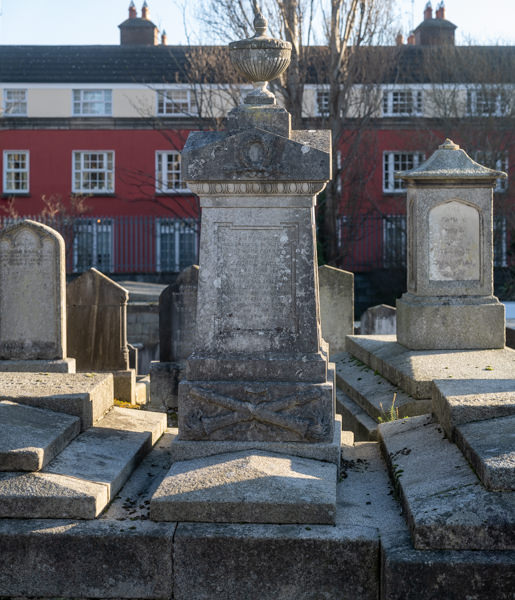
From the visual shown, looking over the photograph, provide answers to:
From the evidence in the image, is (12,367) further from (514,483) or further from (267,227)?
(514,483)

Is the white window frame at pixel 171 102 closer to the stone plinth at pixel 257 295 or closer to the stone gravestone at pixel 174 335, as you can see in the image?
the stone gravestone at pixel 174 335

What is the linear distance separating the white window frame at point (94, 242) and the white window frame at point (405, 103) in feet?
33.4

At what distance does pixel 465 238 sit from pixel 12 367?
5243 mm

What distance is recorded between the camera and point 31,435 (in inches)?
218

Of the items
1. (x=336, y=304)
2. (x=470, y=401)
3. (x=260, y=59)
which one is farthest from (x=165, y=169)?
(x=470, y=401)

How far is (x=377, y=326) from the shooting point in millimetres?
14203

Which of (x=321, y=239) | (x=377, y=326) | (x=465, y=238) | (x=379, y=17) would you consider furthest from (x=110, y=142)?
(x=465, y=238)

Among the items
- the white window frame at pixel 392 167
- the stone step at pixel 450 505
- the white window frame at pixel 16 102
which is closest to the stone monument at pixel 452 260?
the stone step at pixel 450 505

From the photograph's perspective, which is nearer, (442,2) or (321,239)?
(321,239)

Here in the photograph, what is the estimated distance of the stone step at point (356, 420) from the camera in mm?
8156

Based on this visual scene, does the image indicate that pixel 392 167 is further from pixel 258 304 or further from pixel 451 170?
pixel 258 304

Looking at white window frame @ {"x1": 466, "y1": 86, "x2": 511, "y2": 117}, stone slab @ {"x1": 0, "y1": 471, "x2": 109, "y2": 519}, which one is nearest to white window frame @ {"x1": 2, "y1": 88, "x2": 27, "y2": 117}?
white window frame @ {"x1": 466, "y1": 86, "x2": 511, "y2": 117}

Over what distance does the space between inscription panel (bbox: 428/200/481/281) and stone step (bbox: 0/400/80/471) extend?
17.5 feet

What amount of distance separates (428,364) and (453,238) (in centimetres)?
192
